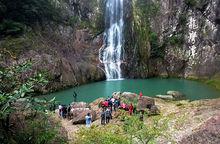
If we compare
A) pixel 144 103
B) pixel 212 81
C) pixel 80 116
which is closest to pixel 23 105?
pixel 80 116

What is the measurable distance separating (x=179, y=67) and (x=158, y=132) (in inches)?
2161

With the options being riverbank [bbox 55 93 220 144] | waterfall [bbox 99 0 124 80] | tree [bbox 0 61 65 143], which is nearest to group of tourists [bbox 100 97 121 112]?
riverbank [bbox 55 93 220 144]

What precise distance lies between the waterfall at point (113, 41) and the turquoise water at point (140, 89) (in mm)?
4940

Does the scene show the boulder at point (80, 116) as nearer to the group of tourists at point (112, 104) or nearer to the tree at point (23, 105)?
the group of tourists at point (112, 104)

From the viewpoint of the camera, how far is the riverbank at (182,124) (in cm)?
2016

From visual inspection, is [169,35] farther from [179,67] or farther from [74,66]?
[74,66]

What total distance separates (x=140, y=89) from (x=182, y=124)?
88.6 ft

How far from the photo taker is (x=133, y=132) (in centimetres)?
1562

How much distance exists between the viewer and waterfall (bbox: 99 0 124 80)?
7081cm

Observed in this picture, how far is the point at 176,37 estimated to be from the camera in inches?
2835

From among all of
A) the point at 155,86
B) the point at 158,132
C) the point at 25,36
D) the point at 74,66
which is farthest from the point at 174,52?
the point at 158,132

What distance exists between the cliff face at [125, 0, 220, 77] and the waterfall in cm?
190

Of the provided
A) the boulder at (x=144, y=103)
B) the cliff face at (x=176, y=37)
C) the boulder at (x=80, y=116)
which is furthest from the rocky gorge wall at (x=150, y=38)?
the boulder at (x=144, y=103)

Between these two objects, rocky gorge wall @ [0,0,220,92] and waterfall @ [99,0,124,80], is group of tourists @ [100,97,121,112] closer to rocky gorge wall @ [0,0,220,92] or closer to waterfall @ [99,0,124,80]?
rocky gorge wall @ [0,0,220,92]
